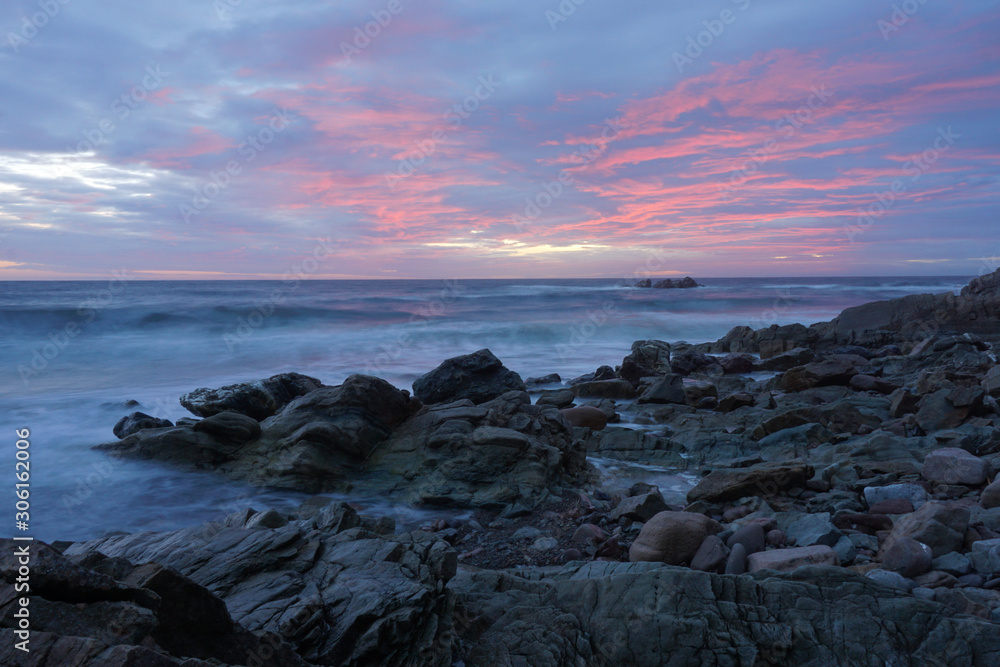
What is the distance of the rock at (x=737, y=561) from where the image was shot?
13.3 ft

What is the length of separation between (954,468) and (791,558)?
2955 millimetres

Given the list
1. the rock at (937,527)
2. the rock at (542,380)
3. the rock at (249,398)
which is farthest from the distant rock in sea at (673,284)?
the rock at (937,527)

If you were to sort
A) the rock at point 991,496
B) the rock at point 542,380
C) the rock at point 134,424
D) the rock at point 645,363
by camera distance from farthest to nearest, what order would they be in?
the rock at point 542,380 → the rock at point 645,363 → the rock at point 134,424 → the rock at point 991,496

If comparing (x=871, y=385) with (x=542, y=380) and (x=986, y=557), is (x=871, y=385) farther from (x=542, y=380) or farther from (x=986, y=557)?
(x=986, y=557)

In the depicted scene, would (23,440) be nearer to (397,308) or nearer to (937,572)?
(937,572)

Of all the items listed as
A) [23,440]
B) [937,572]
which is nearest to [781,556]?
[937,572]

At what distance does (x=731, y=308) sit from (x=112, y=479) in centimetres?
4341

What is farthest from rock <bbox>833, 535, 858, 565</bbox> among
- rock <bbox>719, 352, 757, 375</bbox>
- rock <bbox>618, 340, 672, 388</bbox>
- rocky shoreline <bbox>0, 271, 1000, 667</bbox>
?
rock <bbox>719, 352, 757, 375</bbox>

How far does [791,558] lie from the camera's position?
387 centimetres

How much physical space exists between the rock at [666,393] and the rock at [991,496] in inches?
269

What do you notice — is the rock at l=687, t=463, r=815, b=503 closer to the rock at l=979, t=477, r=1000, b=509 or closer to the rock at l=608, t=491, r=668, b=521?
the rock at l=608, t=491, r=668, b=521

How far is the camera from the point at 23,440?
28.8ft

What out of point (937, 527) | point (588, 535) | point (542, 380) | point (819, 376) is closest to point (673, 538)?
point (588, 535)

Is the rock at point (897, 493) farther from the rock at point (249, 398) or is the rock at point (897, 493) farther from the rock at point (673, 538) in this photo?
the rock at point (249, 398)
